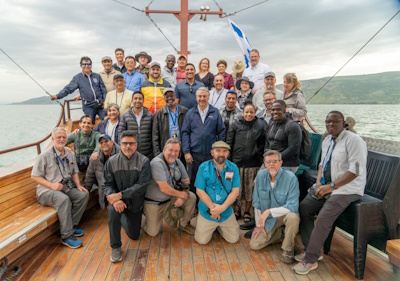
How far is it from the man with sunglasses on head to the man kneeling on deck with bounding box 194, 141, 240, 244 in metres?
2.91

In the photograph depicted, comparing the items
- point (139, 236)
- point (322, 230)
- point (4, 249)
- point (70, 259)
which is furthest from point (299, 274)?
point (4, 249)

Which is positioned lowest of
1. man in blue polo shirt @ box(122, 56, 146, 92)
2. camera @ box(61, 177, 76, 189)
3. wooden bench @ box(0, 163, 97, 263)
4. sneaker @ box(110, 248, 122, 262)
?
sneaker @ box(110, 248, 122, 262)

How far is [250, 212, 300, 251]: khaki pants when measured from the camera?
3234mm

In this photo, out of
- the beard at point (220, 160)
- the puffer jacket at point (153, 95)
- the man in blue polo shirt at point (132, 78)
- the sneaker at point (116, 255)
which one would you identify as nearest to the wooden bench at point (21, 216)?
the sneaker at point (116, 255)

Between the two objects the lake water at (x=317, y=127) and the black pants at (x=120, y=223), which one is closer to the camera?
the black pants at (x=120, y=223)

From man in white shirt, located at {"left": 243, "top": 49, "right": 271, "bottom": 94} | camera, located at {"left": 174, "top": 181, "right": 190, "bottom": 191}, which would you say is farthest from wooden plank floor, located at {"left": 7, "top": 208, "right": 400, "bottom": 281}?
man in white shirt, located at {"left": 243, "top": 49, "right": 271, "bottom": 94}

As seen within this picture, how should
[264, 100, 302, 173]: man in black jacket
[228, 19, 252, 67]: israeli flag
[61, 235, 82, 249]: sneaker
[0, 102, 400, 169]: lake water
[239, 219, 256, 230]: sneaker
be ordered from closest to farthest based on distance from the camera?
[61, 235, 82, 249]: sneaker < [264, 100, 302, 173]: man in black jacket < [239, 219, 256, 230]: sneaker < [228, 19, 252, 67]: israeli flag < [0, 102, 400, 169]: lake water

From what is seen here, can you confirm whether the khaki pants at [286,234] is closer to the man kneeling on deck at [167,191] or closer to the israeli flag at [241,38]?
the man kneeling on deck at [167,191]

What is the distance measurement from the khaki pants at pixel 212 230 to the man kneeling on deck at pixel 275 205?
0.91 feet

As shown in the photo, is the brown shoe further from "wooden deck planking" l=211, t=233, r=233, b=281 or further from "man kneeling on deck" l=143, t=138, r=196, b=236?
"wooden deck planking" l=211, t=233, r=233, b=281

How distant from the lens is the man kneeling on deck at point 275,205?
3250 mm

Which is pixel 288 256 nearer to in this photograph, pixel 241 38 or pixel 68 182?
pixel 68 182

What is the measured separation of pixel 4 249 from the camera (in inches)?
106

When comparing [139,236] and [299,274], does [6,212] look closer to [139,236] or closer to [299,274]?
[139,236]
